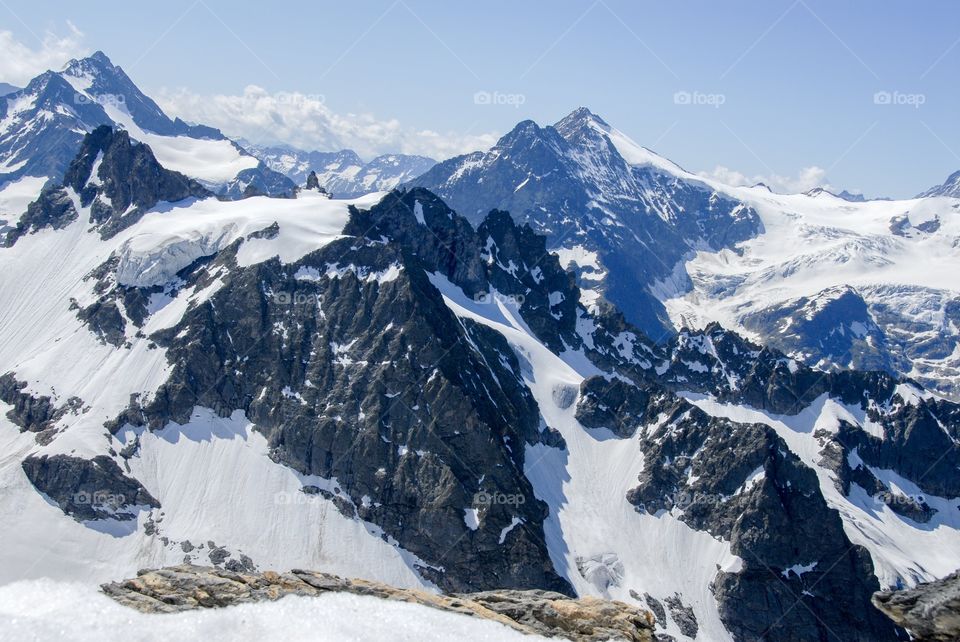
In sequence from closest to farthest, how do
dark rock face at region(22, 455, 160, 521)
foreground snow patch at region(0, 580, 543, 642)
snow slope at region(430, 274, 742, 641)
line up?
1. foreground snow patch at region(0, 580, 543, 642)
2. dark rock face at region(22, 455, 160, 521)
3. snow slope at region(430, 274, 742, 641)

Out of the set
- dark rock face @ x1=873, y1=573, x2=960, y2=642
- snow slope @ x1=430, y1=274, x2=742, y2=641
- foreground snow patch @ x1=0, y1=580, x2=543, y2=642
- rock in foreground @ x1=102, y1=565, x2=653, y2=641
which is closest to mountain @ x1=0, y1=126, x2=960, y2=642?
snow slope @ x1=430, y1=274, x2=742, y2=641

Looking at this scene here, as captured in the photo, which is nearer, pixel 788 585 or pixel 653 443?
pixel 788 585

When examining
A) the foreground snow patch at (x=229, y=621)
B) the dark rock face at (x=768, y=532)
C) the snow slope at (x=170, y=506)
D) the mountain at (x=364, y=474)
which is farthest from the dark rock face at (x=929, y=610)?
the dark rock face at (x=768, y=532)

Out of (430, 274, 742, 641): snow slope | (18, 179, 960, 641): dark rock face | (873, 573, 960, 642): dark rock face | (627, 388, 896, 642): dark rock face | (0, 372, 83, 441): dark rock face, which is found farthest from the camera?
(0, 372, 83, 441): dark rock face

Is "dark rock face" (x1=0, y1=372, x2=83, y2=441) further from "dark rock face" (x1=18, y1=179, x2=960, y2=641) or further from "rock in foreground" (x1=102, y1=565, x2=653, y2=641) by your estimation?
"rock in foreground" (x1=102, y1=565, x2=653, y2=641)

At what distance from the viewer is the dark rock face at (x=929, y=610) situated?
2456cm

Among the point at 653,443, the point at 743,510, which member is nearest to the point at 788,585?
the point at 743,510

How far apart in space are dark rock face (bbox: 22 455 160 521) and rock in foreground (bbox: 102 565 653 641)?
13477 centimetres

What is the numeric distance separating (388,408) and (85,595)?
135671 mm

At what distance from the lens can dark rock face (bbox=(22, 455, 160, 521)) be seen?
152750 millimetres

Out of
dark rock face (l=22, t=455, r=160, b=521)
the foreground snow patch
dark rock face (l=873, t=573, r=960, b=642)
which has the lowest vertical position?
dark rock face (l=22, t=455, r=160, b=521)

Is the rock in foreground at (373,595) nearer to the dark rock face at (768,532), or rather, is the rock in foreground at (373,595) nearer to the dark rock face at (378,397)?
the dark rock face at (378,397)

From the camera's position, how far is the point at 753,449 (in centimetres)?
17900

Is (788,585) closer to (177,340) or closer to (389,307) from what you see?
(389,307)
